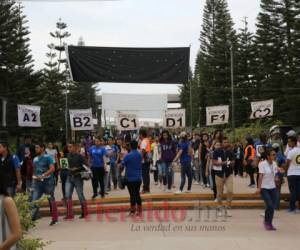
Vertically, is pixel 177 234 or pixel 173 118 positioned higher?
pixel 173 118

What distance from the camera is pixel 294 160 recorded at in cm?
1142

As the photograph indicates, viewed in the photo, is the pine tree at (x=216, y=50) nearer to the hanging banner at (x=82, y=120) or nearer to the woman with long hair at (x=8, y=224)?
the hanging banner at (x=82, y=120)

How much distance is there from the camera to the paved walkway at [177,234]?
8352 millimetres

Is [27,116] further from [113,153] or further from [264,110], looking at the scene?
[264,110]

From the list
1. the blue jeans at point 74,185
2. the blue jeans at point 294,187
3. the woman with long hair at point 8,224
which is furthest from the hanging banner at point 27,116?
the woman with long hair at point 8,224

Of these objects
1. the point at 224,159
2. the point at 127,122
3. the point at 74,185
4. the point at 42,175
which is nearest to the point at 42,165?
the point at 42,175

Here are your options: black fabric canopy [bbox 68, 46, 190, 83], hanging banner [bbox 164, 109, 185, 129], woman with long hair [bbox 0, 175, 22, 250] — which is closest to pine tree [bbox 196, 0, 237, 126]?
hanging banner [bbox 164, 109, 185, 129]

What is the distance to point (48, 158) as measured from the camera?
35.3 feet

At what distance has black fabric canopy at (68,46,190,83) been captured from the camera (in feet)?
45.6

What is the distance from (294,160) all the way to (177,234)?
360 cm

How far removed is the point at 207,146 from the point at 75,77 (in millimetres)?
4233

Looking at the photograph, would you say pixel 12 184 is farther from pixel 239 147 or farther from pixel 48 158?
pixel 239 147

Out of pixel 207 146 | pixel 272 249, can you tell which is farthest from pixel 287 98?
pixel 272 249

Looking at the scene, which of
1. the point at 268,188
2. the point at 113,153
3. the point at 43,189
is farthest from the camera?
the point at 113,153
